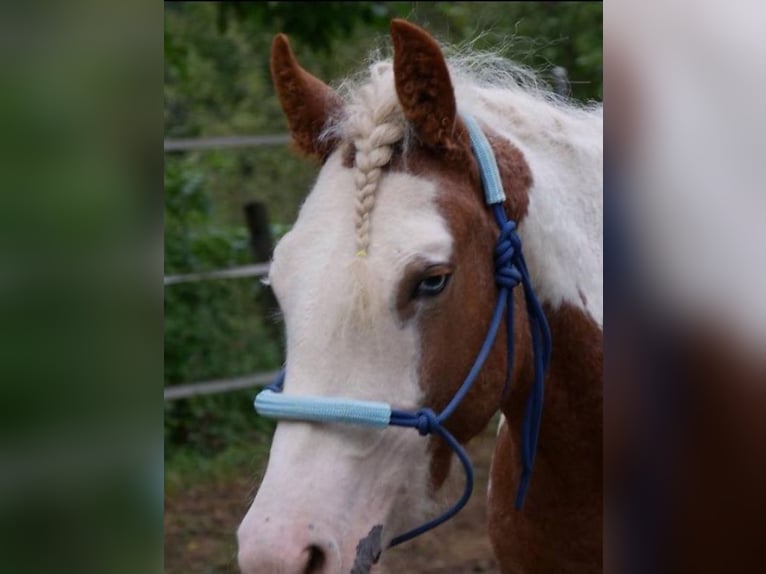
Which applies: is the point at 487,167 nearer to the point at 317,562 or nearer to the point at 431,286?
the point at 431,286

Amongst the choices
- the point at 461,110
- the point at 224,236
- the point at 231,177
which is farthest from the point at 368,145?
the point at 231,177

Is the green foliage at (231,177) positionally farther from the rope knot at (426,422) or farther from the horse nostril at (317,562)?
the horse nostril at (317,562)

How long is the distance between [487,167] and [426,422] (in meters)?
0.50

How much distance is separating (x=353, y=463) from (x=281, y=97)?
0.77 metres

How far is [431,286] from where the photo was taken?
5.66 ft

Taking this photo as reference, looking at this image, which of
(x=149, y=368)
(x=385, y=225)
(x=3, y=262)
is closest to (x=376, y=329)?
(x=385, y=225)

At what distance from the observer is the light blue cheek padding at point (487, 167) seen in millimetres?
1872

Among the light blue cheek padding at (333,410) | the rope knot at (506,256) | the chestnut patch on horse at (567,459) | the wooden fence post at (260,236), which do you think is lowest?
Answer: the wooden fence post at (260,236)

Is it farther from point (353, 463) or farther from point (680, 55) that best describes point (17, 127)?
point (353, 463)

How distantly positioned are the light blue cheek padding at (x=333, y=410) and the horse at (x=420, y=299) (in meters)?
0.02

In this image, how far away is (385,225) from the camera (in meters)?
1.73

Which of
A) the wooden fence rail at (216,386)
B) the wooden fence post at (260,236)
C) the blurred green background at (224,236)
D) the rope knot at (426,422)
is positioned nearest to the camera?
the rope knot at (426,422)

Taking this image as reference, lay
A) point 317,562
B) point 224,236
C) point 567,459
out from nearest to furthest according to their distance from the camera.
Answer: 1. point 317,562
2. point 567,459
3. point 224,236

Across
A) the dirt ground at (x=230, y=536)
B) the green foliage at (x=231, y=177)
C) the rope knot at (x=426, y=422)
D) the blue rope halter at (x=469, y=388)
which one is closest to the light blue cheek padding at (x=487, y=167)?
the blue rope halter at (x=469, y=388)
